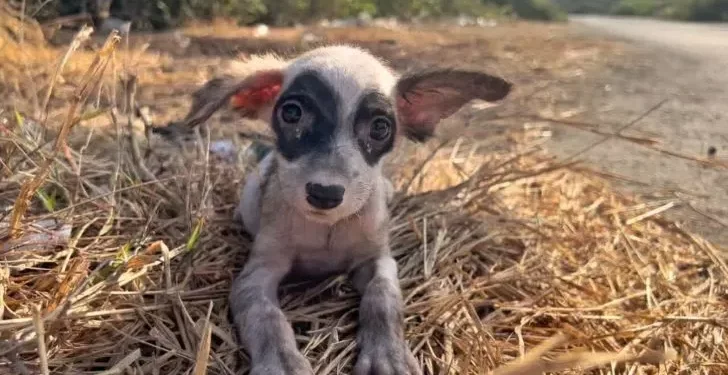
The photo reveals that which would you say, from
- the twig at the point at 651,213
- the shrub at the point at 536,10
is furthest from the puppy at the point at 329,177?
the shrub at the point at 536,10

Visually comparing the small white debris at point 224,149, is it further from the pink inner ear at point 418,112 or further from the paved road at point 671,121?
the paved road at point 671,121

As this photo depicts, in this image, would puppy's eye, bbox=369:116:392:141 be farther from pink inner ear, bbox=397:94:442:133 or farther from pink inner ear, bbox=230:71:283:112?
pink inner ear, bbox=230:71:283:112

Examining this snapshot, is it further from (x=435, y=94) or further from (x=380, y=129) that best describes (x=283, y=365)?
(x=435, y=94)

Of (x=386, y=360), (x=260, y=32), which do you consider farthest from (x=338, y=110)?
(x=260, y=32)

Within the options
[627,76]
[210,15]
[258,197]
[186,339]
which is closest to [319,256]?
[258,197]

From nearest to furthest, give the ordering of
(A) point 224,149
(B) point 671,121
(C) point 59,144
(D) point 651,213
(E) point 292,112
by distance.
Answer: (C) point 59,144 < (E) point 292,112 < (D) point 651,213 < (A) point 224,149 < (B) point 671,121

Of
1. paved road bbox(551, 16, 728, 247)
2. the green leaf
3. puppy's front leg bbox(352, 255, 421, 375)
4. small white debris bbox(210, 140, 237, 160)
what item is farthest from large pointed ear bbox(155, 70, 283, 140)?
paved road bbox(551, 16, 728, 247)
